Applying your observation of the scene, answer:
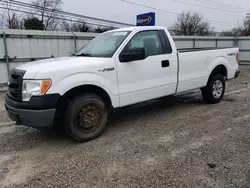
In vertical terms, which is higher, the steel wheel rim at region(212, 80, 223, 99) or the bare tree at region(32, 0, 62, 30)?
the bare tree at region(32, 0, 62, 30)

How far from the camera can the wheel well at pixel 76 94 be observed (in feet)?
12.1

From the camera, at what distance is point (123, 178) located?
110 inches

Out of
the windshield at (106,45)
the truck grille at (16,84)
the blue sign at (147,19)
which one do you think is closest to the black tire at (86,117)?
the truck grille at (16,84)

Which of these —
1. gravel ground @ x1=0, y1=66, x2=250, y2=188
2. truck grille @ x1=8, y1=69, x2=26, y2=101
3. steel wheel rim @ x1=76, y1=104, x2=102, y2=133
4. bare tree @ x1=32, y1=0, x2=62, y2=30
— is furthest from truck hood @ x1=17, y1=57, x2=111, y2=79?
bare tree @ x1=32, y1=0, x2=62, y2=30

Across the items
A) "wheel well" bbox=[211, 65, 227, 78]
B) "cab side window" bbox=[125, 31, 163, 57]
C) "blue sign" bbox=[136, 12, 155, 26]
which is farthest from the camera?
"blue sign" bbox=[136, 12, 155, 26]

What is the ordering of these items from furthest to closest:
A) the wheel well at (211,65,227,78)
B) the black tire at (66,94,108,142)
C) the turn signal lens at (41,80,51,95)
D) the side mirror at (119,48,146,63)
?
1. the wheel well at (211,65,227,78)
2. the side mirror at (119,48,146,63)
3. the black tire at (66,94,108,142)
4. the turn signal lens at (41,80,51,95)

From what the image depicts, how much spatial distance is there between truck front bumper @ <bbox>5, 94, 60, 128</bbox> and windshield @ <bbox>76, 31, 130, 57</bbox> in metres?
1.33

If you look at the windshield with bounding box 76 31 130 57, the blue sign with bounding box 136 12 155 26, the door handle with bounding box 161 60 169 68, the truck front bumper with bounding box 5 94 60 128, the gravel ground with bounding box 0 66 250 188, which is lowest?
the gravel ground with bounding box 0 66 250 188

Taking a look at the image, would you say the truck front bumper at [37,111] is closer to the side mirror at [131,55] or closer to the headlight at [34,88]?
the headlight at [34,88]

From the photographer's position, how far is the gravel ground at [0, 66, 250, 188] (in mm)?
2783

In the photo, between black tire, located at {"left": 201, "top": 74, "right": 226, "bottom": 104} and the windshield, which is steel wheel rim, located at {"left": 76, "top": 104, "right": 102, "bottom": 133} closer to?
Answer: the windshield

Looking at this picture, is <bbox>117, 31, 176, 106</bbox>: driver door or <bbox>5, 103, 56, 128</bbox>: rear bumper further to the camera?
<bbox>117, 31, 176, 106</bbox>: driver door

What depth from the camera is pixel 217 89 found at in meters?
6.20

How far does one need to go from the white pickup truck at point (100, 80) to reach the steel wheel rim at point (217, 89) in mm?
698
